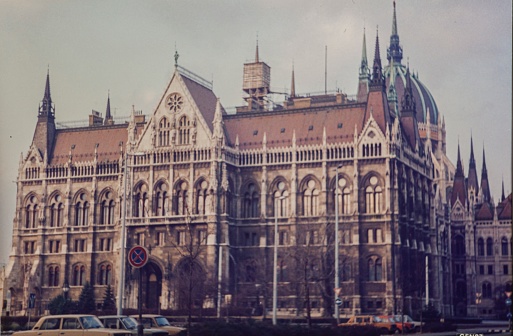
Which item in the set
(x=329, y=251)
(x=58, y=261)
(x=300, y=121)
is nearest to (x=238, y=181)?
(x=300, y=121)

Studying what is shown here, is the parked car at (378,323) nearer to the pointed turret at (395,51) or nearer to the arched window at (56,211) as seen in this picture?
the arched window at (56,211)

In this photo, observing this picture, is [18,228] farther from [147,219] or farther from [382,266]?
[382,266]

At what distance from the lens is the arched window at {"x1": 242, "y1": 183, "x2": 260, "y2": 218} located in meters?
96.6

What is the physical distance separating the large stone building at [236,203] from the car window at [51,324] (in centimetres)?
4256

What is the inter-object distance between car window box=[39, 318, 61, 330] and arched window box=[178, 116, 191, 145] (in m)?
57.5

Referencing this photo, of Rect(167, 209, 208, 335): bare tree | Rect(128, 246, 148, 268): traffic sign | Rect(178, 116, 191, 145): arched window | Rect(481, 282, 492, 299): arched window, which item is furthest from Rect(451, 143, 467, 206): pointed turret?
Rect(128, 246, 148, 268): traffic sign

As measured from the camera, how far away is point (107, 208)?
334 ft

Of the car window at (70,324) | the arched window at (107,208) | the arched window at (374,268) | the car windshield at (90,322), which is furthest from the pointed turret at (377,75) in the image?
the car window at (70,324)

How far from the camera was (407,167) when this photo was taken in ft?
313

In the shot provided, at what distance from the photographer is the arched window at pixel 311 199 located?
93.4m

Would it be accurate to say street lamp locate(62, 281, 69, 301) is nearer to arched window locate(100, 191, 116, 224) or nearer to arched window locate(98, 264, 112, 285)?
arched window locate(98, 264, 112, 285)

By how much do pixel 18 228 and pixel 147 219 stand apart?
17.0m

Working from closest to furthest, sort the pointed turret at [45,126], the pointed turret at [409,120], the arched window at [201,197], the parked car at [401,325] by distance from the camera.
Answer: the parked car at [401,325] < the arched window at [201,197] < the pointed turret at [409,120] < the pointed turret at [45,126]

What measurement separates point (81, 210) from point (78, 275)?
21.6ft
